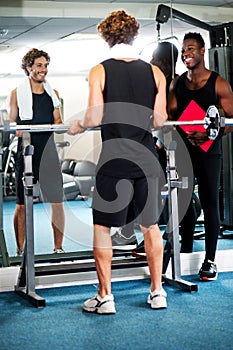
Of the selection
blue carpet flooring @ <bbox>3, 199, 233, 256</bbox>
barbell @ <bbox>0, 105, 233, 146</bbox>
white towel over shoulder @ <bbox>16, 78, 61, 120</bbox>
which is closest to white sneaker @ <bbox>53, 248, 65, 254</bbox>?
blue carpet flooring @ <bbox>3, 199, 233, 256</bbox>

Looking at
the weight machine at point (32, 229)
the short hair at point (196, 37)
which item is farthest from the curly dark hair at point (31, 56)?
the short hair at point (196, 37)

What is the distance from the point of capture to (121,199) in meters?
3.67

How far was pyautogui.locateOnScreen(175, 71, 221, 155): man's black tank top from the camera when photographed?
4.49 metres

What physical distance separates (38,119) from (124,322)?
164 centimetres

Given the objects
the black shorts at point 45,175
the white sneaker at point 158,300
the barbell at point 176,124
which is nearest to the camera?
the white sneaker at point 158,300

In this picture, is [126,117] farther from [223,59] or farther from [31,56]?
[223,59]

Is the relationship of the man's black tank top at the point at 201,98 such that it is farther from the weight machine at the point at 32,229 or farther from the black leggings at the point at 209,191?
the weight machine at the point at 32,229

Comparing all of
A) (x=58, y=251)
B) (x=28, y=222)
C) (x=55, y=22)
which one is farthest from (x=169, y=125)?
(x=58, y=251)

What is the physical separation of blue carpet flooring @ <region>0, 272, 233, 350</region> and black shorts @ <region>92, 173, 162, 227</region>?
510 millimetres

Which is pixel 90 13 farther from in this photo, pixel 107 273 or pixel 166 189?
pixel 107 273

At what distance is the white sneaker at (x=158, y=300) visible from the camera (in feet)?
12.3

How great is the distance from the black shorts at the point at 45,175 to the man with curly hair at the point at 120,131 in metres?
0.96

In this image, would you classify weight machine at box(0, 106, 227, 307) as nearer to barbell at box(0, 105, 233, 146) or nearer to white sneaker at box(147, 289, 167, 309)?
barbell at box(0, 105, 233, 146)

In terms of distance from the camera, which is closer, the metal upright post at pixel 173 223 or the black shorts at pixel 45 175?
the metal upright post at pixel 173 223
